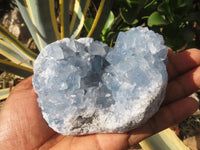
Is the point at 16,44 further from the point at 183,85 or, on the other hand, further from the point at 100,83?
the point at 183,85

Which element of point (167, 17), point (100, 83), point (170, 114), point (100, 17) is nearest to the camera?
point (100, 83)

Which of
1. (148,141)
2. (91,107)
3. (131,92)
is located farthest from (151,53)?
(148,141)

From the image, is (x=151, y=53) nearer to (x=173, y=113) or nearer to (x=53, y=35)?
(x=173, y=113)

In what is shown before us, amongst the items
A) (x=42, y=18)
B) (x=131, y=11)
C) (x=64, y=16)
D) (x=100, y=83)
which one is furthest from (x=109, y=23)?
(x=100, y=83)

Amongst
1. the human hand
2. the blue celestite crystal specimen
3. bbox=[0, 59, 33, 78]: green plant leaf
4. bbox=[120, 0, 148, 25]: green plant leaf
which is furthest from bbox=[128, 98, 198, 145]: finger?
bbox=[0, 59, 33, 78]: green plant leaf

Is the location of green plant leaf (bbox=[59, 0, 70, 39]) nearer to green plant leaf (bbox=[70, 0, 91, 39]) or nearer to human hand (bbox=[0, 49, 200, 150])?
green plant leaf (bbox=[70, 0, 91, 39])

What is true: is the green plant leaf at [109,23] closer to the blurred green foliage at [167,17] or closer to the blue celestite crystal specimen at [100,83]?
the blurred green foliage at [167,17]

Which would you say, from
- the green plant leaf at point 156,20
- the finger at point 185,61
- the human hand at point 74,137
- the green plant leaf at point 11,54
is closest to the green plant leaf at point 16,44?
the green plant leaf at point 11,54
